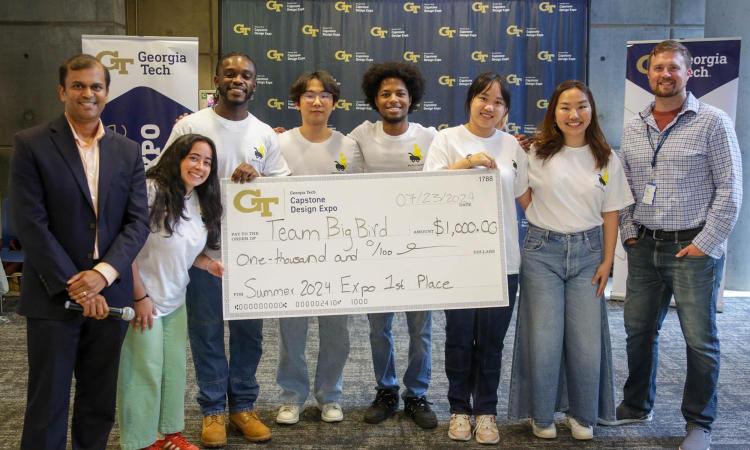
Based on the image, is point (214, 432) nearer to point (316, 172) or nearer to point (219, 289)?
point (219, 289)

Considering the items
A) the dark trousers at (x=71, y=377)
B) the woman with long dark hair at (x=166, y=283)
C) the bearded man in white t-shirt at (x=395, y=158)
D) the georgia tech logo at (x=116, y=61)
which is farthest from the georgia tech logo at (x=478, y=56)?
the dark trousers at (x=71, y=377)

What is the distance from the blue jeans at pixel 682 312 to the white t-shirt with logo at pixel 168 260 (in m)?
1.98

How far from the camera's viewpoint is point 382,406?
3336 mm

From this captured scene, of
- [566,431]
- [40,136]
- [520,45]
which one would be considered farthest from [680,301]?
[520,45]

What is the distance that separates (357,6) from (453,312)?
470 centimetres

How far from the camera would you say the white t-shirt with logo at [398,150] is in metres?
3.19

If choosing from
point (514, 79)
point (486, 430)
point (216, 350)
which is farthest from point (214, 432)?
point (514, 79)

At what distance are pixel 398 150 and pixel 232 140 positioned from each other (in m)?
0.77

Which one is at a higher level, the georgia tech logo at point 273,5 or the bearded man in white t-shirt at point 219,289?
the georgia tech logo at point 273,5

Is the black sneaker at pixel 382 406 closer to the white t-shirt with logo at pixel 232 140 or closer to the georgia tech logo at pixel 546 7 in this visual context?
the white t-shirt with logo at pixel 232 140

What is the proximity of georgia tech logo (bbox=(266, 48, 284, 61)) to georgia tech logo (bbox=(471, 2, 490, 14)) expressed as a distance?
2000 mm

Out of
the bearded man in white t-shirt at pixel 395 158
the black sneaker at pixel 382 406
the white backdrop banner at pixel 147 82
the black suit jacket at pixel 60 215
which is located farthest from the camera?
the white backdrop banner at pixel 147 82

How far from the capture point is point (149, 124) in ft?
16.2

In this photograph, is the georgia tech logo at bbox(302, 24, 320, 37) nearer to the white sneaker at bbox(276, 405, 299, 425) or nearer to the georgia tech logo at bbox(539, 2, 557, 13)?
the georgia tech logo at bbox(539, 2, 557, 13)
